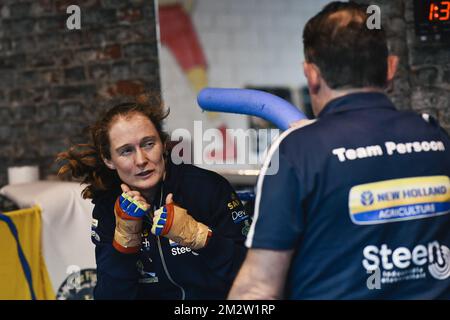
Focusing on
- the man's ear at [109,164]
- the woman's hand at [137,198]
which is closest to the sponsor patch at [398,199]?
the woman's hand at [137,198]

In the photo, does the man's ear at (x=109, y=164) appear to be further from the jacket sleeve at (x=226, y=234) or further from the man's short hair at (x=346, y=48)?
the man's short hair at (x=346, y=48)

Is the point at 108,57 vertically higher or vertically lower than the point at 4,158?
higher

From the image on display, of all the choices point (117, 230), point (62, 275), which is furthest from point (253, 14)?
point (117, 230)

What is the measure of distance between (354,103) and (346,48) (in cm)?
11

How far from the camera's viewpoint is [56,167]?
13.5 ft

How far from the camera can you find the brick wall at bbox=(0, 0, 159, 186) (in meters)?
3.95

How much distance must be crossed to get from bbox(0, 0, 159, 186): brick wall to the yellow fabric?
780 millimetres

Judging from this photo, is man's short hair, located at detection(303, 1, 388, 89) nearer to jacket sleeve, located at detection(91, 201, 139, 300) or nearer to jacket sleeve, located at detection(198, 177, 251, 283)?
jacket sleeve, located at detection(198, 177, 251, 283)

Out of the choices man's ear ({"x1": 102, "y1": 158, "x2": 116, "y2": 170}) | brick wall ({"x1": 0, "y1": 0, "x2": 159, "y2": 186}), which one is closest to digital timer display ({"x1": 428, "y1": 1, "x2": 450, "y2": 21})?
brick wall ({"x1": 0, "y1": 0, "x2": 159, "y2": 186})

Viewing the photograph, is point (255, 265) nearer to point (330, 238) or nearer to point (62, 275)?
point (330, 238)

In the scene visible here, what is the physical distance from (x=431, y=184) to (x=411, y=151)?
8cm

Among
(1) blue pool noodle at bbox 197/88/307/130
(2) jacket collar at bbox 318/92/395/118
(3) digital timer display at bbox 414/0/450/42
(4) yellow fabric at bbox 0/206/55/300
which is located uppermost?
(3) digital timer display at bbox 414/0/450/42

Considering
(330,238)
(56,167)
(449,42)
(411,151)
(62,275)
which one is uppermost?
(449,42)

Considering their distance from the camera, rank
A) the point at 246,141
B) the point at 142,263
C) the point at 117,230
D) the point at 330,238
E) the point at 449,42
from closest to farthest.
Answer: the point at 330,238 < the point at 117,230 < the point at 142,263 < the point at 449,42 < the point at 246,141
